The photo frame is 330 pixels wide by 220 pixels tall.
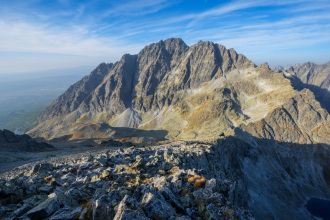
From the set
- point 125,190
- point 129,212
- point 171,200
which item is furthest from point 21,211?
point 171,200

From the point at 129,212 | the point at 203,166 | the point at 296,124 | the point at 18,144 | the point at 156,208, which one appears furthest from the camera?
the point at 296,124

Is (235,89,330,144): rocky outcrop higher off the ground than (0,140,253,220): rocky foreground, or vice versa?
(0,140,253,220): rocky foreground

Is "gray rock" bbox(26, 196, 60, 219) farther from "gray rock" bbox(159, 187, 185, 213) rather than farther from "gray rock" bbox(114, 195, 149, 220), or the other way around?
"gray rock" bbox(159, 187, 185, 213)

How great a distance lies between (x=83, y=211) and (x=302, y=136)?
155m

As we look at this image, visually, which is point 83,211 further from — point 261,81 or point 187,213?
point 261,81

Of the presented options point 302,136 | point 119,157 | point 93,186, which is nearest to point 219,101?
point 302,136

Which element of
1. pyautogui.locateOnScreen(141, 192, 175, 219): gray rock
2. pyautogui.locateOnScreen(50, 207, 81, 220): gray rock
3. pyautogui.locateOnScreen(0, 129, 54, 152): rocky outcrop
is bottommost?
pyautogui.locateOnScreen(0, 129, 54, 152): rocky outcrop

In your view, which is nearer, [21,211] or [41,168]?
[21,211]

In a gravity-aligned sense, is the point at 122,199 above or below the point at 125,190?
above

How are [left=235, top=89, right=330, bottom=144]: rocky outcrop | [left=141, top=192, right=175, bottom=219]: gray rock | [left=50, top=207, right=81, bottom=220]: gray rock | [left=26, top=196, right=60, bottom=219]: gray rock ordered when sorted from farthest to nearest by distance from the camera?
[left=235, top=89, right=330, bottom=144]: rocky outcrop < [left=141, top=192, right=175, bottom=219]: gray rock < [left=26, top=196, right=60, bottom=219]: gray rock < [left=50, top=207, right=81, bottom=220]: gray rock

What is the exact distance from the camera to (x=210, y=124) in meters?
155

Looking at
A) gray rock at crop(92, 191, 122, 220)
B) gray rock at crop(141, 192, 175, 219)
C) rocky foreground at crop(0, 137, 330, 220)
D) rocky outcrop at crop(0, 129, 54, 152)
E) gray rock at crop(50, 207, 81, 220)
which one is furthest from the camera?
rocky outcrop at crop(0, 129, 54, 152)

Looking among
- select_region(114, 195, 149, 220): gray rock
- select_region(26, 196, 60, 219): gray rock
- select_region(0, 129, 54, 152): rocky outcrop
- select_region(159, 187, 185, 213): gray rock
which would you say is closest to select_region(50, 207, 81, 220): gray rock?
select_region(26, 196, 60, 219): gray rock

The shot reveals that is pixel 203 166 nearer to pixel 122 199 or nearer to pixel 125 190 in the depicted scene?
pixel 125 190
